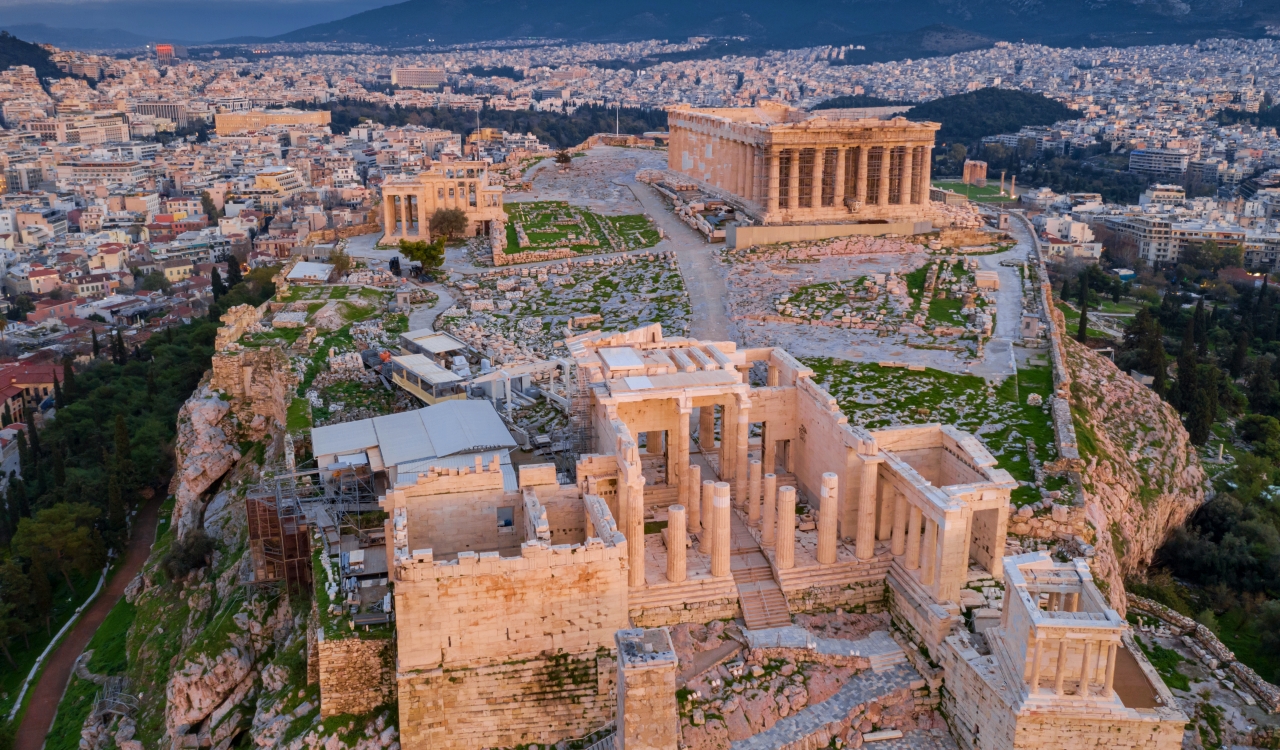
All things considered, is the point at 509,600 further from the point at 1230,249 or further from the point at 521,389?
the point at 1230,249

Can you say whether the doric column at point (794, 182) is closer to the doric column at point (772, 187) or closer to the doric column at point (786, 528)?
the doric column at point (772, 187)

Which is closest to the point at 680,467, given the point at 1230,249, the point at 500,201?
the point at 500,201

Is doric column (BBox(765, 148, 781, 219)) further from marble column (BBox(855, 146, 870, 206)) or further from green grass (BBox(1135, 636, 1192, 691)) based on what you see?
green grass (BBox(1135, 636, 1192, 691))

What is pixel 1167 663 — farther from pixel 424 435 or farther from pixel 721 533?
pixel 424 435

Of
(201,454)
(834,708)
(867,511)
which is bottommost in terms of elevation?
(201,454)

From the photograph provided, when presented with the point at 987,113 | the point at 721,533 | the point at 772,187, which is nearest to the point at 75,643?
the point at 721,533

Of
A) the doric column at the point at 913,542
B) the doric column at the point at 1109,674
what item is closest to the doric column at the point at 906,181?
the doric column at the point at 913,542

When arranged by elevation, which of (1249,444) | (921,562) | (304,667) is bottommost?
(1249,444)

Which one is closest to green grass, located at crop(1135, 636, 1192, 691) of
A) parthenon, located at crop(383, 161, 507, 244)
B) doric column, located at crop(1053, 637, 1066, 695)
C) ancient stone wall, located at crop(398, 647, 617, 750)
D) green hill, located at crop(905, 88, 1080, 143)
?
doric column, located at crop(1053, 637, 1066, 695)
